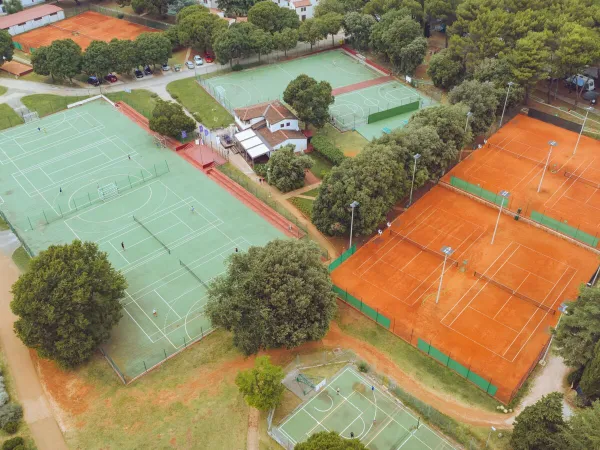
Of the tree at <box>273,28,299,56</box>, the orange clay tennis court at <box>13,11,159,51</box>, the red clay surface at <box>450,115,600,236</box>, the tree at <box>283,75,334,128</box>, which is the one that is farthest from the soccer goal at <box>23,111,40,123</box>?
the red clay surface at <box>450,115,600,236</box>

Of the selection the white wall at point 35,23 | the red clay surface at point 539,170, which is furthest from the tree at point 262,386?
the white wall at point 35,23

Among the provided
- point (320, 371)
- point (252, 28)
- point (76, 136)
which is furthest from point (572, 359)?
point (252, 28)

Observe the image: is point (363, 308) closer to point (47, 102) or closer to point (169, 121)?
point (169, 121)

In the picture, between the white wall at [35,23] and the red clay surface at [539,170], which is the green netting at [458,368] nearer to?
the red clay surface at [539,170]

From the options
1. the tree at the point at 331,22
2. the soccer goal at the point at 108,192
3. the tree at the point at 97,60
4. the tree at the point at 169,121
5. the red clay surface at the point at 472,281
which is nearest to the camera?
the red clay surface at the point at 472,281

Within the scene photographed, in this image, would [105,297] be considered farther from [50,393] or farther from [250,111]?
[250,111]

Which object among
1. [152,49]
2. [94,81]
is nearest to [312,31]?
[152,49]
